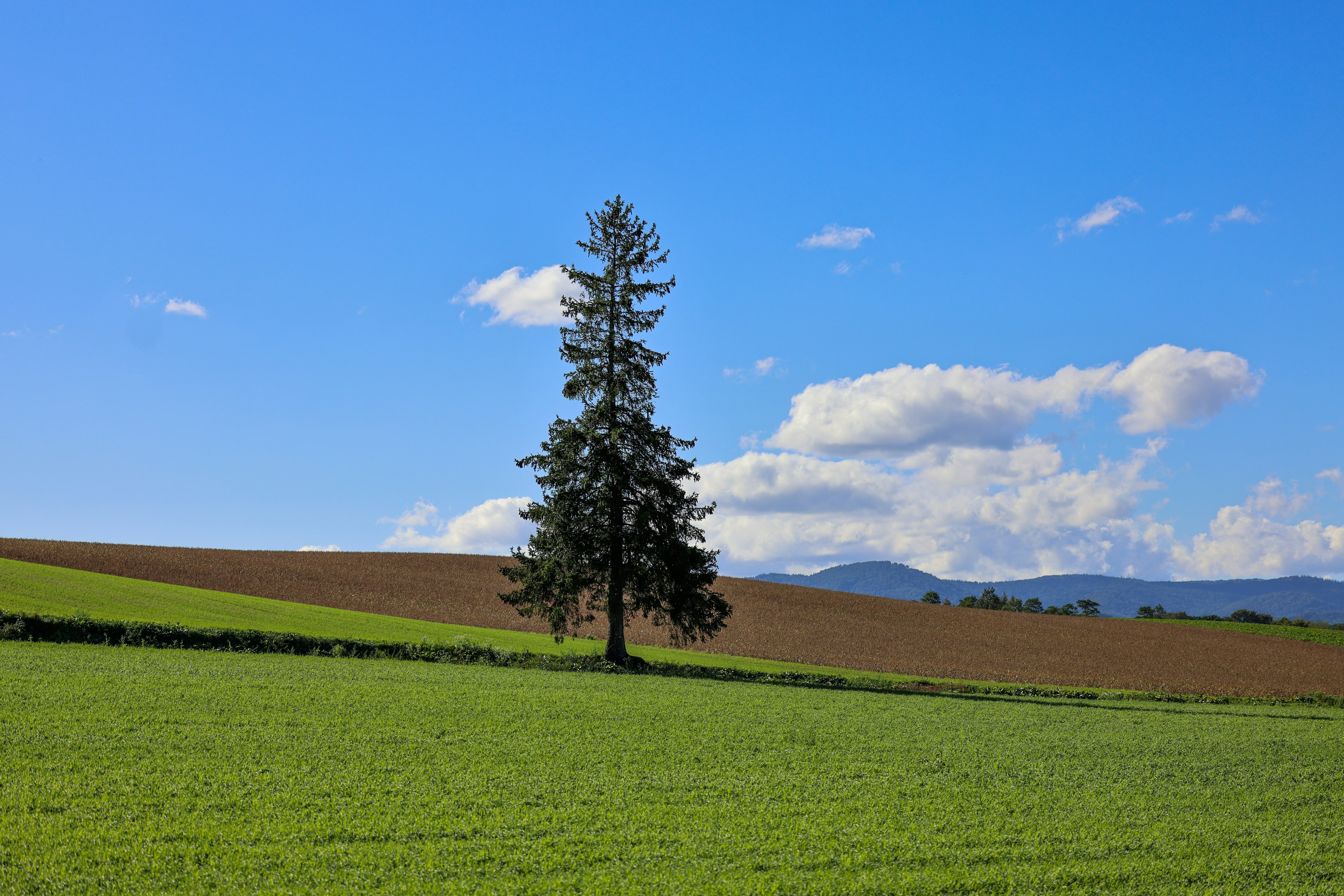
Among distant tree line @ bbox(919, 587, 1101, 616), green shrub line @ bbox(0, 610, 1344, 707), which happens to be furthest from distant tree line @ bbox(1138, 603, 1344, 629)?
green shrub line @ bbox(0, 610, 1344, 707)

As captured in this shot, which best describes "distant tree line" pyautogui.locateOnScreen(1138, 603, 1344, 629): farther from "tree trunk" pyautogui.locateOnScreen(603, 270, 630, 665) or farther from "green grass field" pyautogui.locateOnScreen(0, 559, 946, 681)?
"tree trunk" pyautogui.locateOnScreen(603, 270, 630, 665)

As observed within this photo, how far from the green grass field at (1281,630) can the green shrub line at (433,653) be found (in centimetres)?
4233

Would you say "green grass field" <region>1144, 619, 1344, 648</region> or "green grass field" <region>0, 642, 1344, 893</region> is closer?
"green grass field" <region>0, 642, 1344, 893</region>

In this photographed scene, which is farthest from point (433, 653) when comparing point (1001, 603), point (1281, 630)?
point (1001, 603)

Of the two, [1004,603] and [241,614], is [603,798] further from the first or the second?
[1004,603]

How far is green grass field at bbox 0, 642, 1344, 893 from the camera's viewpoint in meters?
8.12

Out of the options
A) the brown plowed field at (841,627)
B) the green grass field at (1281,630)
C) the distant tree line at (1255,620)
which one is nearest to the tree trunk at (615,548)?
the brown plowed field at (841,627)

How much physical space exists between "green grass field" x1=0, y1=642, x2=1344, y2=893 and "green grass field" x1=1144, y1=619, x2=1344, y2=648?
198 feet

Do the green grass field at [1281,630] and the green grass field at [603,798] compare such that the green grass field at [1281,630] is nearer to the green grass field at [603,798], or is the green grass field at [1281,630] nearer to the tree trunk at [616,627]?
the tree trunk at [616,627]

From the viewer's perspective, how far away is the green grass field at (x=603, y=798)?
8117 mm

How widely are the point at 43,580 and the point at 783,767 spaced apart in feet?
117

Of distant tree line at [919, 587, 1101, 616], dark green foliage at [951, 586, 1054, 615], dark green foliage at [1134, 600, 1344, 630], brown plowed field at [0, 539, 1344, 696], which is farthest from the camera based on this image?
dark green foliage at [951, 586, 1054, 615]

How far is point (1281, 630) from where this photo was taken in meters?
71.3

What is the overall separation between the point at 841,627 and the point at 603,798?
42.3 m
